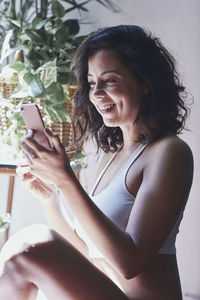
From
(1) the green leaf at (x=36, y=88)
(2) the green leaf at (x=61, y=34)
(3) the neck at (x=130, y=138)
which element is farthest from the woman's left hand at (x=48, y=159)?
(2) the green leaf at (x=61, y=34)

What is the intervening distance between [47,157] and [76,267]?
0.21m

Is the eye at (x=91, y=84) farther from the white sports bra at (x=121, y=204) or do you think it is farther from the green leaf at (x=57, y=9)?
the green leaf at (x=57, y=9)

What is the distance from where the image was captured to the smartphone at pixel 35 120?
1.02 metres

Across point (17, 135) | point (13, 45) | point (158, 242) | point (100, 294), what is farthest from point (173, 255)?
point (13, 45)

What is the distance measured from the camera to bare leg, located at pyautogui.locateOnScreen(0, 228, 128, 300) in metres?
0.92

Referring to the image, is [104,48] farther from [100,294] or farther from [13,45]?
[13,45]

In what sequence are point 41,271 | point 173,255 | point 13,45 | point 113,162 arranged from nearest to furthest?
point 41,271
point 173,255
point 113,162
point 13,45

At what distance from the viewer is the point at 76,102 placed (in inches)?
53.3

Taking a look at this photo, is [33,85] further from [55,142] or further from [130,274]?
[130,274]

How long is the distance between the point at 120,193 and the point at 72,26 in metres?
0.89

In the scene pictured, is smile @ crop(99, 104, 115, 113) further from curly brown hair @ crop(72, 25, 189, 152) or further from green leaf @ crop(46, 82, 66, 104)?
green leaf @ crop(46, 82, 66, 104)

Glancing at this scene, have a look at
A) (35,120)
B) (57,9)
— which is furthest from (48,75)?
(35,120)

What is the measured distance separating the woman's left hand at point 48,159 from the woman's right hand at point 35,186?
0.72ft

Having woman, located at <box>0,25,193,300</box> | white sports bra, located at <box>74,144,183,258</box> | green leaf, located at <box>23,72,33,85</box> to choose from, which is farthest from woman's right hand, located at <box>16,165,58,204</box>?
green leaf, located at <box>23,72,33,85</box>
